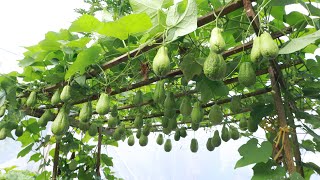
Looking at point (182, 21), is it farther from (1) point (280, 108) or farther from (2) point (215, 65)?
(1) point (280, 108)

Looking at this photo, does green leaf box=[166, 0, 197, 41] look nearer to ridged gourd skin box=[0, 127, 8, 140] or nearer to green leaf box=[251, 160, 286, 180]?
green leaf box=[251, 160, 286, 180]

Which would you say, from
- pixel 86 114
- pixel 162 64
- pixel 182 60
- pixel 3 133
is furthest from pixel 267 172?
pixel 3 133

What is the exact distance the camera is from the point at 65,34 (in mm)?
1663

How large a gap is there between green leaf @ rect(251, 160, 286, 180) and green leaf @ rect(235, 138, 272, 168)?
49 mm

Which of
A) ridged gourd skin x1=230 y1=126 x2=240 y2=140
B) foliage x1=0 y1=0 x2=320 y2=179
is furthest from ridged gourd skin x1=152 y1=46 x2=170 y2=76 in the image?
ridged gourd skin x1=230 y1=126 x2=240 y2=140

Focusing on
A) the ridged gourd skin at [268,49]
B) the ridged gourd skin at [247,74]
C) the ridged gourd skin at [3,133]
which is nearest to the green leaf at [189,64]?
the ridged gourd skin at [247,74]

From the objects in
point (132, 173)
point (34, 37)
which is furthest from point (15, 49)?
point (132, 173)

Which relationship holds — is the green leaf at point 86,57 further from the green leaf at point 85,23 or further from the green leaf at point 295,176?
the green leaf at point 295,176

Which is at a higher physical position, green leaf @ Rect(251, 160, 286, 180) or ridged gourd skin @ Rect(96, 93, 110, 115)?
ridged gourd skin @ Rect(96, 93, 110, 115)

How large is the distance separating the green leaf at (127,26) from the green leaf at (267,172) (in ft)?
1.98

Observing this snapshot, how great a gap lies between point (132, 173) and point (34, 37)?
2896mm

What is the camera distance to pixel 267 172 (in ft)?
3.81

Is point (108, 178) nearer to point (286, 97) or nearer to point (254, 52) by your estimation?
point (286, 97)

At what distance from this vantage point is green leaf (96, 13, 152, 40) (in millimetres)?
1188
